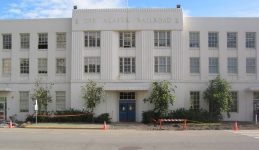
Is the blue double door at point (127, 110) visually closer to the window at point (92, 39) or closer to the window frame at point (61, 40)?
the window at point (92, 39)

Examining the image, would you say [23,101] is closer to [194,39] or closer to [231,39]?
[194,39]

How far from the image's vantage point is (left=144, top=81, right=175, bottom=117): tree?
4303 centimetres

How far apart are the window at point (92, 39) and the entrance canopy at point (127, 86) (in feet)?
14.1

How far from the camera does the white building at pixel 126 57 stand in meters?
45.2

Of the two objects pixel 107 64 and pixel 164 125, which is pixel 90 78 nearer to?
pixel 107 64

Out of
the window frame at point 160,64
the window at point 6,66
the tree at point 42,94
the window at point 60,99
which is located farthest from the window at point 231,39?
the window at point 6,66

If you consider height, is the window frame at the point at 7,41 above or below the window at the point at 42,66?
above

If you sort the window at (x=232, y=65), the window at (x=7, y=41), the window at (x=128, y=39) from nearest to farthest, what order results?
the window at (x=128, y=39) → the window at (x=232, y=65) → the window at (x=7, y=41)

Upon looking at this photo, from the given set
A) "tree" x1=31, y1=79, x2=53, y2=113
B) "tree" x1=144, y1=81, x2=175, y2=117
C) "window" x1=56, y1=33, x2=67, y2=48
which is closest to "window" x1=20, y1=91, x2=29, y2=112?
"tree" x1=31, y1=79, x2=53, y2=113

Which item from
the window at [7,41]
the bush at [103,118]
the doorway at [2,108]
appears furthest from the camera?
the window at [7,41]

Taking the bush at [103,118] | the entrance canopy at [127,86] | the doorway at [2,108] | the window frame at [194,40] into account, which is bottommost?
the bush at [103,118]

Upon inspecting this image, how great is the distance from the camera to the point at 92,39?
45.8 meters

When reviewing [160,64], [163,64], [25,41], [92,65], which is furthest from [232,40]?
[25,41]

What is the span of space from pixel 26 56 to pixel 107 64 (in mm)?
8702
